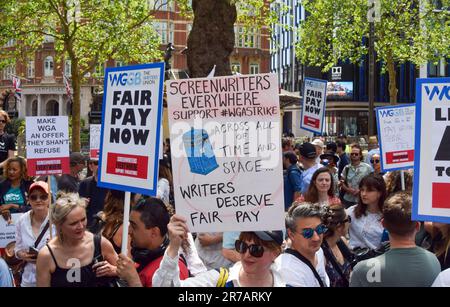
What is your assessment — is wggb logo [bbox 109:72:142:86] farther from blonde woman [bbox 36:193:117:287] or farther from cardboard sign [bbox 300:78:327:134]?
cardboard sign [bbox 300:78:327:134]

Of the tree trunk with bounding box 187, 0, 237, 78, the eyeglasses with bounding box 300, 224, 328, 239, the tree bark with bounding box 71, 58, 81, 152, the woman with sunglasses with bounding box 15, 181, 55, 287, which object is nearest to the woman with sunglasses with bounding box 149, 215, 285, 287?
the eyeglasses with bounding box 300, 224, 328, 239

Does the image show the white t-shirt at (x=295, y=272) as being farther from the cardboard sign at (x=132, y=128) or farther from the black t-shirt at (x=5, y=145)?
the black t-shirt at (x=5, y=145)

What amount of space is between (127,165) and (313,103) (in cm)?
759

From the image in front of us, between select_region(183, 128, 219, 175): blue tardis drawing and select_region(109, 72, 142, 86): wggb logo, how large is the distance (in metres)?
0.68

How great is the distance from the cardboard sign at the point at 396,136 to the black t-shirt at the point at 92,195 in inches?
127

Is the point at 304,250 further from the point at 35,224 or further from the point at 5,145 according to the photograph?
the point at 5,145

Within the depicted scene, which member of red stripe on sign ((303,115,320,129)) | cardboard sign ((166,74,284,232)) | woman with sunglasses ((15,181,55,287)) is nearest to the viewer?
cardboard sign ((166,74,284,232))

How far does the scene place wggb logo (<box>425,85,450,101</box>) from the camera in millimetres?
4273

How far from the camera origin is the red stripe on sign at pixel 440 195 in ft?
13.7

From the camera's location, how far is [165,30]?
63.2m

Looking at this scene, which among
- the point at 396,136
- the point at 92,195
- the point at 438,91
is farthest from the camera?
the point at 396,136

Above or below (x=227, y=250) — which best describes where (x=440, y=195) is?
above

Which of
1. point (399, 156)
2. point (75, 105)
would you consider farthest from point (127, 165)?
point (75, 105)

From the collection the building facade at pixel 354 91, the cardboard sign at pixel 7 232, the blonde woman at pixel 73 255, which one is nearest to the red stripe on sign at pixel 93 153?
the cardboard sign at pixel 7 232
